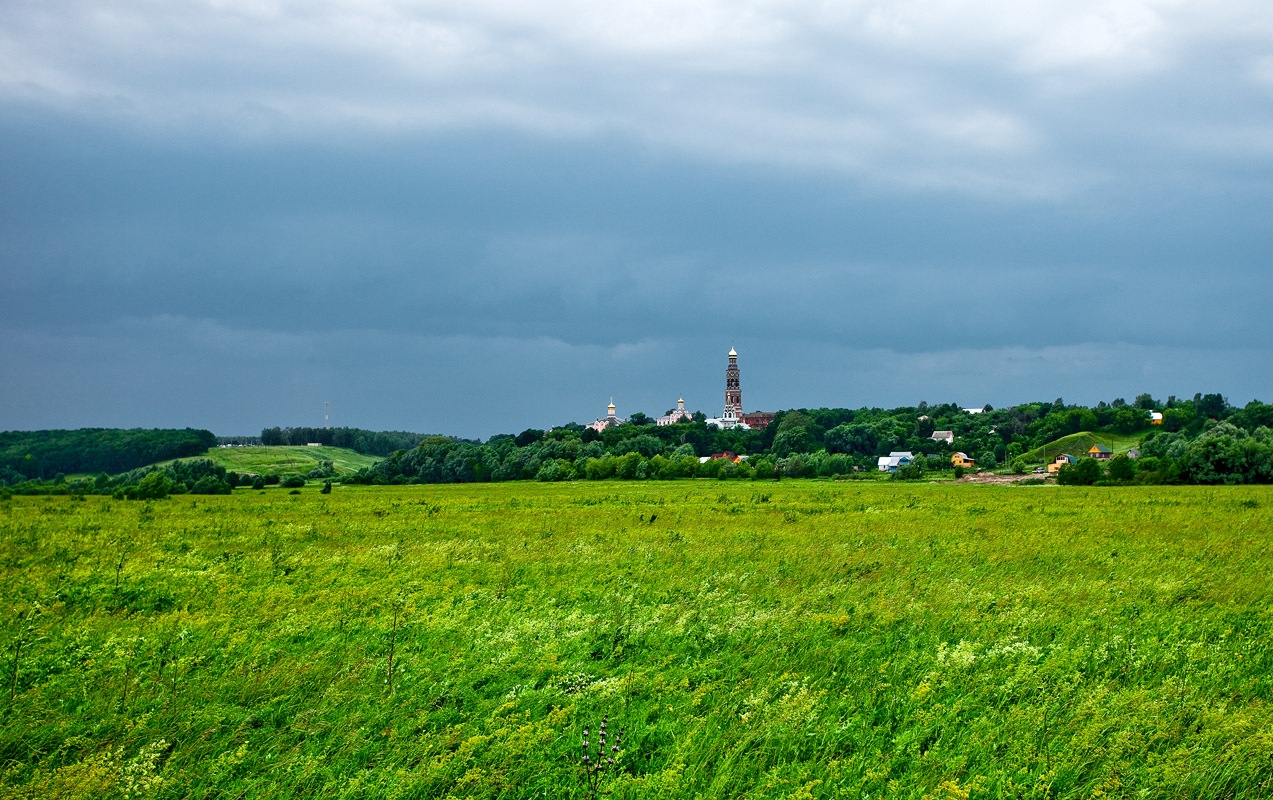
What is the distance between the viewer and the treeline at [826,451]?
78438mm

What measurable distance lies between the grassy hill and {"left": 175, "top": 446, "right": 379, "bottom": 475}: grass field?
131 meters

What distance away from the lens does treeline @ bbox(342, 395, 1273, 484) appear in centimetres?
7844

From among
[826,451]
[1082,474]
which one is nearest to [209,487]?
[1082,474]

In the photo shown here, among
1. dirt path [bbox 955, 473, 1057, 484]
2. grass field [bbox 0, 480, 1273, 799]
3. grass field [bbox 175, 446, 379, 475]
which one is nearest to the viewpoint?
grass field [bbox 0, 480, 1273, 799]

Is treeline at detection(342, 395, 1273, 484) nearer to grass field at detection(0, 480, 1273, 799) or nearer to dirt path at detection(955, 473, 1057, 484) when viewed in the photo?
dirt path at detection(955, 473, 1057, 484)

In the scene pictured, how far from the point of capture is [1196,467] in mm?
74438

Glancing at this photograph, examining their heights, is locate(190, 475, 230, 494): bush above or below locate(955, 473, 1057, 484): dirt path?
above

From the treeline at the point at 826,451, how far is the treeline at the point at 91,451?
64.3 metres

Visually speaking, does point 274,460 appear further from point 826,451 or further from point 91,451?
point 826,451

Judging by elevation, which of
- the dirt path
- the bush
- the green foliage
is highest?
the bush

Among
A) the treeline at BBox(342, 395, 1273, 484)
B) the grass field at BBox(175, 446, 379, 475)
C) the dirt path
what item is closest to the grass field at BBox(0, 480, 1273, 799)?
the treeline at BBox(342, 395, 1273, 484)

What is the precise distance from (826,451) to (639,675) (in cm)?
14781

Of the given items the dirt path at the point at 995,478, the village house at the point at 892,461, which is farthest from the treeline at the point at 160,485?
the village house at the point at 892,461

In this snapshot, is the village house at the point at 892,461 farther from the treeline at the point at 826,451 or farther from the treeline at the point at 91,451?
the treeline at the point at 91,451
